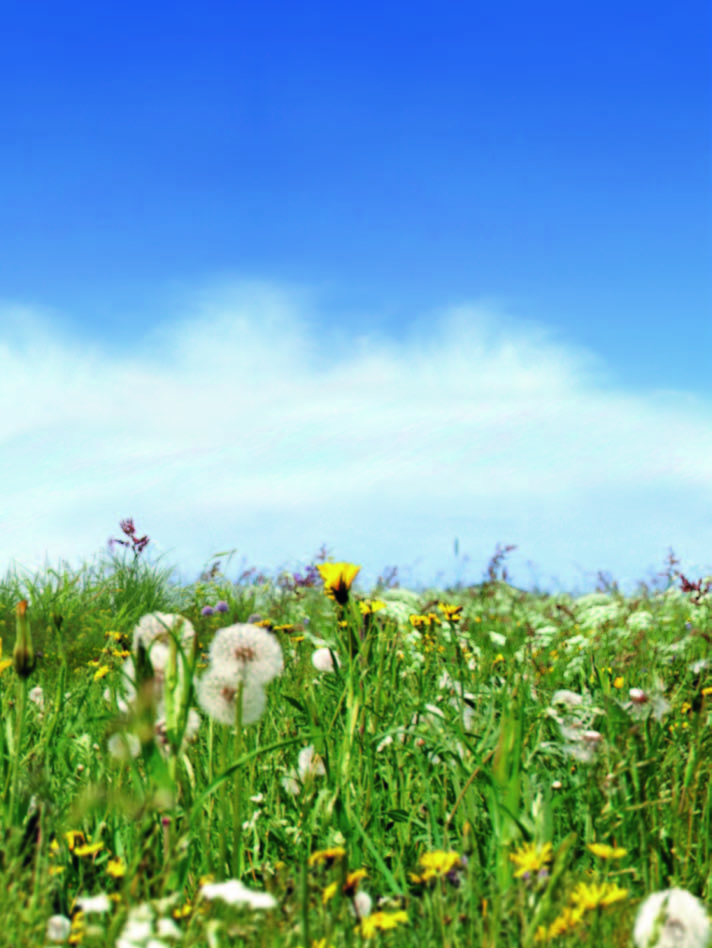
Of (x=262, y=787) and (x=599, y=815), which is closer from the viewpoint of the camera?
(x=599, y=815)

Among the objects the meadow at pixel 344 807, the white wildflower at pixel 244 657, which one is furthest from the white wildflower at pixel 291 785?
the white wildflower at pixel 244 657

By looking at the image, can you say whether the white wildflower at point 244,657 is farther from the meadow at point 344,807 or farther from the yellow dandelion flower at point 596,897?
the yellow dandelion flower at point 596,897

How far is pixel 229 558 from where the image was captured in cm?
916

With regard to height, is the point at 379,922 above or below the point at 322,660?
below

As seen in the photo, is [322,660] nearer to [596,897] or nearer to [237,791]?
[237,791]

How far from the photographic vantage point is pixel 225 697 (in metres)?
2.04

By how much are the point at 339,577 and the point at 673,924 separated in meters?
1.46

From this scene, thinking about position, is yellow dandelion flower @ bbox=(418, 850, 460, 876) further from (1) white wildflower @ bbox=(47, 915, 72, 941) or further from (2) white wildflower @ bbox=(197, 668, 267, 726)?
(1) white wildflower @ bbox=(47, 915, 72, 941)

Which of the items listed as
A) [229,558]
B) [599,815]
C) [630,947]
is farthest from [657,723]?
[229,558]

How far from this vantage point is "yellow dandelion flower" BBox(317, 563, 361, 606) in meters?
2.78

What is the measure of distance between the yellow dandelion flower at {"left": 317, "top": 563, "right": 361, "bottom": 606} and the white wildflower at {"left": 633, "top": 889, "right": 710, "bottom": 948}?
1401 mm

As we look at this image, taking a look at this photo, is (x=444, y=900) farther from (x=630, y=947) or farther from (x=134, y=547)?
(x=134, y=547)

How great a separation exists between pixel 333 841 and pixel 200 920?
695mm

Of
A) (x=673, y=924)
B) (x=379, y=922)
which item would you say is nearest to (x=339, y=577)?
(x=379, y=922)
